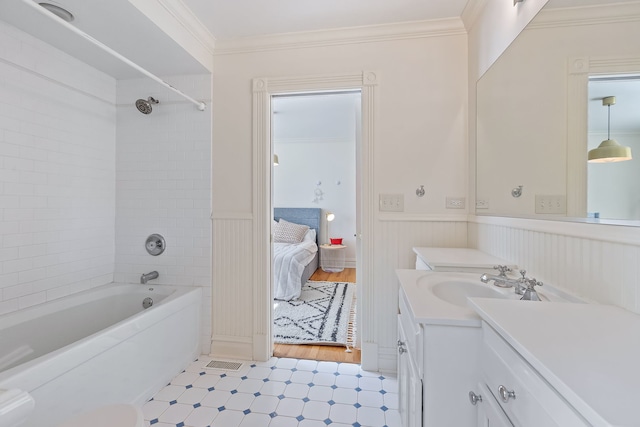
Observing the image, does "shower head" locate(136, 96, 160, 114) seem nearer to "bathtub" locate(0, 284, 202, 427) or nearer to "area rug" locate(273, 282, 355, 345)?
"bathtub" locate(0, 284, 202, 427)

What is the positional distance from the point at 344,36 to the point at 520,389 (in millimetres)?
2212

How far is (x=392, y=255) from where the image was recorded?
2.01 metres

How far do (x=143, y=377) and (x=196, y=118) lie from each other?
6.04ft

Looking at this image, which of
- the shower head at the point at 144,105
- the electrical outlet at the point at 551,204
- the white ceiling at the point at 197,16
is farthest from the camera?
the shower head at the point at 144,105

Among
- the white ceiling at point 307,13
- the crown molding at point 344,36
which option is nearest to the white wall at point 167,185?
the crown molding at point 344,36

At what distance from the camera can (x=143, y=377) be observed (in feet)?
5.45

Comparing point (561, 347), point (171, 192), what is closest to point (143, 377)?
point (171, 192)

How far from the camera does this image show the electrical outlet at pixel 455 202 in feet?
6.41

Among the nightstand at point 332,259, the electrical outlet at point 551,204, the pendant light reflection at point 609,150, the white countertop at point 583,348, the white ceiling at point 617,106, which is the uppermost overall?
the white ceiling at point 617,106

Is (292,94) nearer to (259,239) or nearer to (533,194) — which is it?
(259,239)

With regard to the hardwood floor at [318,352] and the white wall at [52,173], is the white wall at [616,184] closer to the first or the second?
the hardwood floor at [318,352]

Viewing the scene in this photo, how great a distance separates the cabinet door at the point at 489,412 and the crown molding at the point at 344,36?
2.14m

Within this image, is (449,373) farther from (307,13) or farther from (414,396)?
(307,13)

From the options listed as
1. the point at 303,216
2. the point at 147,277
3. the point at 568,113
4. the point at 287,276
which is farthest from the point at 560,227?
the point at 303,216
